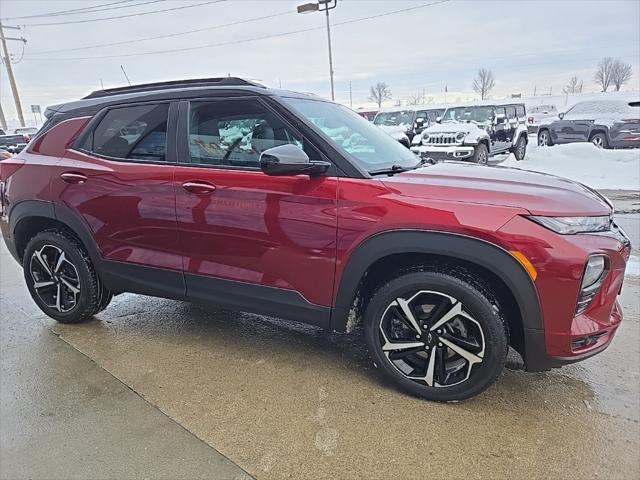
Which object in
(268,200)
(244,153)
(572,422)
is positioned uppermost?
(244,153)

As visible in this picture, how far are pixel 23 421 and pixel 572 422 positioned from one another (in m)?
2.91

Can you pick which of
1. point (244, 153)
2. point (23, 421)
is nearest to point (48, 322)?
point (23, 421)

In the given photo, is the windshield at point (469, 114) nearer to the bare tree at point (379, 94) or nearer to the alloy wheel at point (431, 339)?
the alloy wheel at point (431, 339)

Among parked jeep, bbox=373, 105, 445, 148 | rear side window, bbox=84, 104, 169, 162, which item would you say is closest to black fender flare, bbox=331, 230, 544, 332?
rear side window, bbox=84, 104, 169, 162

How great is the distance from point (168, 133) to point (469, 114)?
13894mm

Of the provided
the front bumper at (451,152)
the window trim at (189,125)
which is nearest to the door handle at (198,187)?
the window trim at (189,125)

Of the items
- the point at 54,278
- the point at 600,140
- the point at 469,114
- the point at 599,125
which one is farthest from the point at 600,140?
the point at 54,278

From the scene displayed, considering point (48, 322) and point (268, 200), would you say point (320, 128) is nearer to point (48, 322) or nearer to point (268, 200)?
point (268, 200)

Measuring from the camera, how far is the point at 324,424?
8.09 ft

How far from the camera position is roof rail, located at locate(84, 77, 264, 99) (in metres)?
3.17

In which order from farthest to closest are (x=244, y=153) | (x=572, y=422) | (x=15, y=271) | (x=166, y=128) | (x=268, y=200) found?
1. (x=15, y=271)
2. (x=166, y=128)
3. (x=244, y=153)
4. (x=268, y=200)
5. (x=572, y=422)

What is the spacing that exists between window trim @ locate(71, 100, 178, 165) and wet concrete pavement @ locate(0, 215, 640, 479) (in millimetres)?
1314

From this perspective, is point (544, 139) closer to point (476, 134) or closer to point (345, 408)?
point (476, 134)

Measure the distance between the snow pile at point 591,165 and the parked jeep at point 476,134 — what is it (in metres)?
0.94
